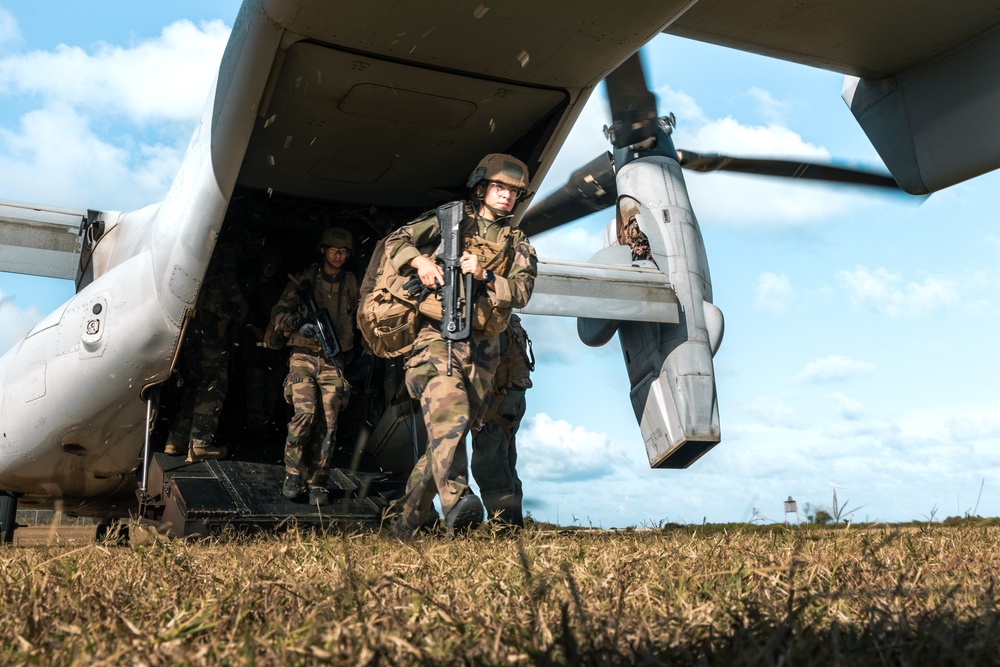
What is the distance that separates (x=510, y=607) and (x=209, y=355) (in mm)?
4690

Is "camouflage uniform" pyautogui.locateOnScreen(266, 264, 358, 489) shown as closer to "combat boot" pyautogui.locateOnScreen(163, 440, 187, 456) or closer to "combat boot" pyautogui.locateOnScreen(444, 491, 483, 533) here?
"combat boot" pyautogui.locateOnScreen(163, 440, 187, 456)

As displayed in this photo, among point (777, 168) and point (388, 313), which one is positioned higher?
point (777, 168)

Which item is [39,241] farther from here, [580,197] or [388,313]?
[580,197]

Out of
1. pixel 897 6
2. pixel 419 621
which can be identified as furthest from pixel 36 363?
pixel 897 6

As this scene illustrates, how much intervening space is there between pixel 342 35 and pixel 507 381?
2.89 m

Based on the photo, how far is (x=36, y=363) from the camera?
598cm

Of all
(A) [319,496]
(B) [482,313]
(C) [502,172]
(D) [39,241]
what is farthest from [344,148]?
(D) [39,241]

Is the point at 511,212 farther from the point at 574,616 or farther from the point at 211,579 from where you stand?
the point at 574,616

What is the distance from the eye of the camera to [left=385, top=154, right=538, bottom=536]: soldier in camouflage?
13.9ft

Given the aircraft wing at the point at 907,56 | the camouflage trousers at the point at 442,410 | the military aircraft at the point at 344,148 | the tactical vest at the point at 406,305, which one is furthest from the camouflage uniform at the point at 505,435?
the aircraft wing at the point at 907,56

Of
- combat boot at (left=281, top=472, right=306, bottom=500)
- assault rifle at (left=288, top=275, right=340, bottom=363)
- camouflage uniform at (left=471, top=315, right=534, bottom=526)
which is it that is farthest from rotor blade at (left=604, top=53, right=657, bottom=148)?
combat boot at (left=281, top=472, right=306, bottom=500)

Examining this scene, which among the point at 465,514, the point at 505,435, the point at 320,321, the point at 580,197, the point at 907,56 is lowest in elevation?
the point at 465,514

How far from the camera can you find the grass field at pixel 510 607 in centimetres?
145

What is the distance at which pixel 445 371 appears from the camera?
173 inches
